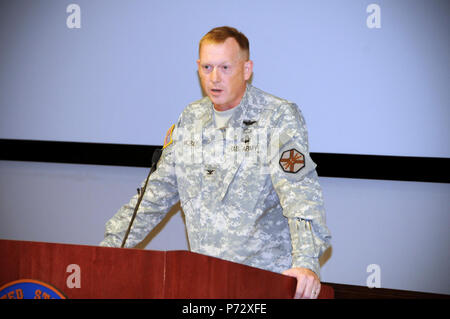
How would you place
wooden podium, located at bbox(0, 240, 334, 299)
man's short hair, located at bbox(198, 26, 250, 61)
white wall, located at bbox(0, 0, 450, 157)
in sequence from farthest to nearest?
white wall, located at bbox(0, 0, 450, 157), man's short hair, located at bbox(198, 26, 250, 61), wooden podium, located at bbox(0, 240, 334, 299)

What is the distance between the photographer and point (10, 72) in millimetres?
3264

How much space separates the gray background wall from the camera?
2.62 metres

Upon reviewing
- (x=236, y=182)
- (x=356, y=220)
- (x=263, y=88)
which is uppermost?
(x=263, y=88)

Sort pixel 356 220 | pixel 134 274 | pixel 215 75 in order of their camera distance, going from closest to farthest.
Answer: pixel 134 274 < pixel 215 75 < pixel 356 220

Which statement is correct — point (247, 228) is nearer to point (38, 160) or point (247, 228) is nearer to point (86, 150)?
point (86, 150)

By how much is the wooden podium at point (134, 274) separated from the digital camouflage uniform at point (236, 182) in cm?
47

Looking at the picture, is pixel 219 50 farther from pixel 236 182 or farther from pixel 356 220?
pixel 356 220

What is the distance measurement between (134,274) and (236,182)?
0.70 m

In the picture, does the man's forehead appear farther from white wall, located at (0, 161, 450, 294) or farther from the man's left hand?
white wall, located at (0, 161, 450, 294)

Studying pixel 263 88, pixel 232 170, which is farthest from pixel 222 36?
pixel 263 88

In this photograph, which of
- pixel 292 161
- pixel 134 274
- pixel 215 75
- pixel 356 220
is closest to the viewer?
pixel 134 274

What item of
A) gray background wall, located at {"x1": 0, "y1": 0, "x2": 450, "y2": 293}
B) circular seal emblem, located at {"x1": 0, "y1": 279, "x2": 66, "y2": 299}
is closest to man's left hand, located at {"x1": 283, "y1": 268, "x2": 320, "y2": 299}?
circular seal emblem, located at {"x1": 0, "y1": 279, "x2": 66, "y2": 299}

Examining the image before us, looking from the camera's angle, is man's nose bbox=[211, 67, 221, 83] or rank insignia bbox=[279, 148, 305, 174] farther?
man's nose bbox=[211, 67, 221, 83]

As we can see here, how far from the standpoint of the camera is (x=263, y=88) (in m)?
2.86
